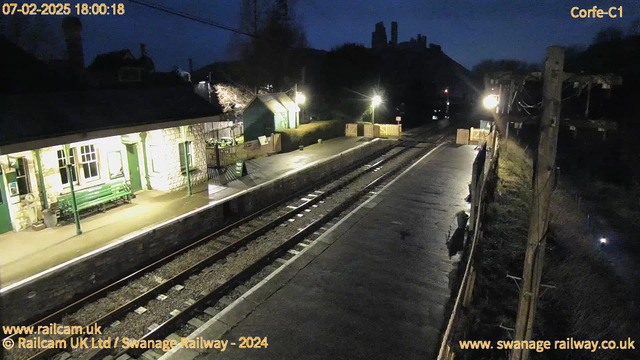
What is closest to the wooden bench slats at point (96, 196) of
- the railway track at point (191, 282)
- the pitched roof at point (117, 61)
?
the railway track at point (191, 282)

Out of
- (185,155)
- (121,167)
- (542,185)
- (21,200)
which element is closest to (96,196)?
(121,167)

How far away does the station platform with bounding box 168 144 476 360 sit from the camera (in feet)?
23.1

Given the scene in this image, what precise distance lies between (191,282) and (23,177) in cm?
641

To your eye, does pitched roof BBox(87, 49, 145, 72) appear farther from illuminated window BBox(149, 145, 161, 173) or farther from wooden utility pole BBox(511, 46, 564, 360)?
wooden utility pole BBox(511, 46, 564, 360)

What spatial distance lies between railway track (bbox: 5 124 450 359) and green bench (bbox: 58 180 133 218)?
13.1 ft

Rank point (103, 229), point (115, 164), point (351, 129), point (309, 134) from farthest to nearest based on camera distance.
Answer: point (351, 129), point (309, 134), point (115, 164), point (103, 229)

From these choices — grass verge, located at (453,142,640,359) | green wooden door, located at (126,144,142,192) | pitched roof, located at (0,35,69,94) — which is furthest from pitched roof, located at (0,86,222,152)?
grass verge, located at (453,142,640,359)

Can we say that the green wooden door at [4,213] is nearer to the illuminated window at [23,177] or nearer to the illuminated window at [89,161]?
the illuminated window at [23,177]

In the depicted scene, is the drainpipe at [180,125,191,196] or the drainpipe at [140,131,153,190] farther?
the drainpipe at [180,125,191,196]

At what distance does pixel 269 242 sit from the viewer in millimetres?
12078

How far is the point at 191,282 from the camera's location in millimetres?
9688

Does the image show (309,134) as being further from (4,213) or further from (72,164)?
(4,213)

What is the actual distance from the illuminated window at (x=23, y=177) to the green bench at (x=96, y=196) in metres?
0.92

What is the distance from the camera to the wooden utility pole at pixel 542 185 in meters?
4.95
